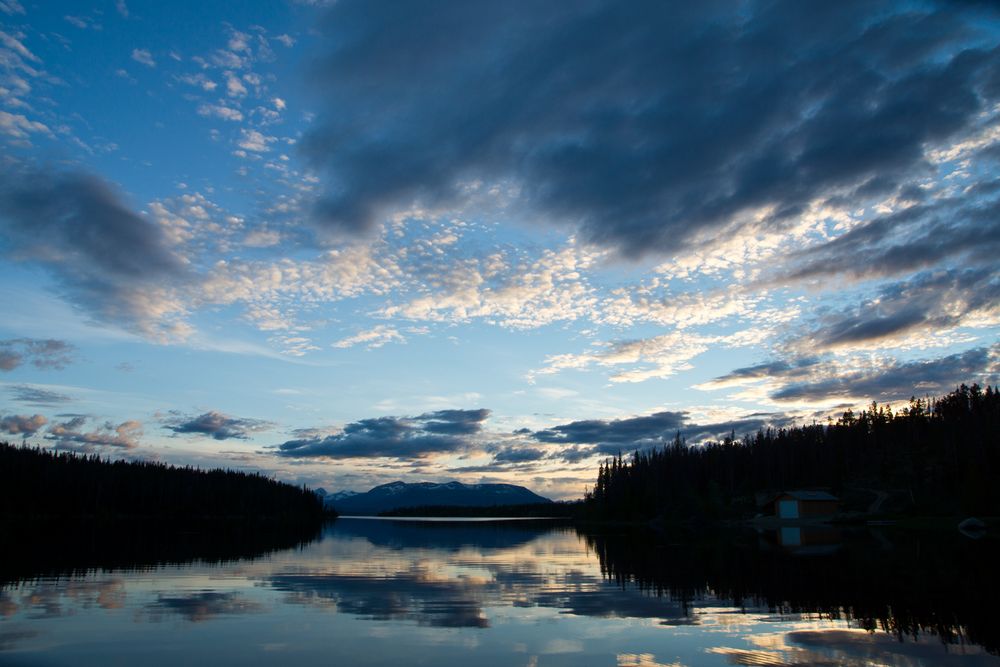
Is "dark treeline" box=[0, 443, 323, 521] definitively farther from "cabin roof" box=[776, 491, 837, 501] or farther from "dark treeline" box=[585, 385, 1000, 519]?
"cabin roof" box=[776, 491, 837, 501]

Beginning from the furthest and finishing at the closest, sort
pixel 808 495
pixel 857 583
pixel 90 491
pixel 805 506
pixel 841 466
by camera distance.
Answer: pixel 90 491 < pixel 841 466 < pixel 808 495 < pixel 805 506 < pixel 857 583

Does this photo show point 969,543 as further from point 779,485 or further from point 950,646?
point 779,485

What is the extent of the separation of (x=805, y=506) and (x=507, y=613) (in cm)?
10703

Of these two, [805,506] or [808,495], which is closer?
[805,506]

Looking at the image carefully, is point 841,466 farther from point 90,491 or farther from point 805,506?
point 90,491

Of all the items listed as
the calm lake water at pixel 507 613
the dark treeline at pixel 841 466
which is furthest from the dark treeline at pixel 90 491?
the calm lake water at pixel 507 613

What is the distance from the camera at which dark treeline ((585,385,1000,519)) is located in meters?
101

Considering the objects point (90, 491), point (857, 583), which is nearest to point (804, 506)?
point (857, 583)

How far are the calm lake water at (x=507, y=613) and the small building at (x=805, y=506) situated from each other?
255ft

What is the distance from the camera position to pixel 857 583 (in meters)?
29.9

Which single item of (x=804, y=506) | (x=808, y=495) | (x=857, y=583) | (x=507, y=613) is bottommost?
(x=507, y=613)

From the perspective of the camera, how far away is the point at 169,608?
24.2m

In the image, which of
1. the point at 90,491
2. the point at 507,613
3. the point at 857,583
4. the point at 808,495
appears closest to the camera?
the point at 507,613

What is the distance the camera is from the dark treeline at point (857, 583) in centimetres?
2108
